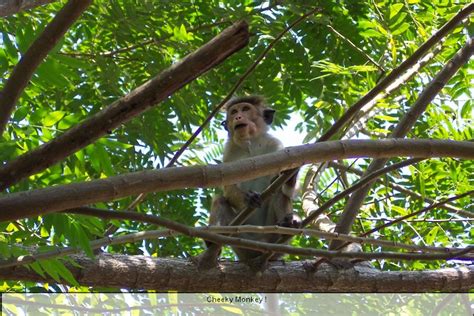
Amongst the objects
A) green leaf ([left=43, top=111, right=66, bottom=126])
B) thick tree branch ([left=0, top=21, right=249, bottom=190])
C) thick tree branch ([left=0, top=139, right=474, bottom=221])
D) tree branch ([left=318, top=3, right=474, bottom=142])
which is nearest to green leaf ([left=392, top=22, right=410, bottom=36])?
tree branch ([left=318, top=3, right=474, bottom=142])

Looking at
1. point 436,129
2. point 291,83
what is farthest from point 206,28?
point 436,129

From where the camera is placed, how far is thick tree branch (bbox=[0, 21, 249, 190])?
3115mm

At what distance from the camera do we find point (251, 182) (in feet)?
30.3

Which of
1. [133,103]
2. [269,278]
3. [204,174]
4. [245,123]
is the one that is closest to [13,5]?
[133,103]

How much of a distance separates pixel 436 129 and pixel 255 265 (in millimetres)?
2686

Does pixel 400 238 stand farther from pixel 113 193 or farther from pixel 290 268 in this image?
pixel 113 193

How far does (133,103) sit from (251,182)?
20.0 ft

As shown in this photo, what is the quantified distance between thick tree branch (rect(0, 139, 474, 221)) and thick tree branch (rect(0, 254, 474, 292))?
2832 millimetres

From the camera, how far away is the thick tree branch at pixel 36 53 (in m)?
3.21

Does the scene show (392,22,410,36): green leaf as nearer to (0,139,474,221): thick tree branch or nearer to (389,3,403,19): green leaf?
(389,3,403,19): green leaf

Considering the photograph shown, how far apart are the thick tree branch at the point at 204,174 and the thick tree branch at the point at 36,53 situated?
0.41 meters

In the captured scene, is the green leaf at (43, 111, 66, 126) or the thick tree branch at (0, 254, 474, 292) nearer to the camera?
the green leaf at (43, 111, 66, 126)

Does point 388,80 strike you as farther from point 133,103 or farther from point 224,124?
point 224,124

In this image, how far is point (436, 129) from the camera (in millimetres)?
8086
